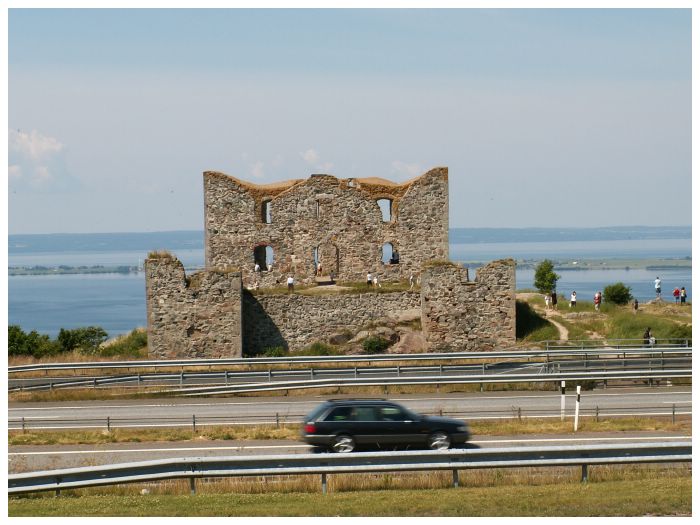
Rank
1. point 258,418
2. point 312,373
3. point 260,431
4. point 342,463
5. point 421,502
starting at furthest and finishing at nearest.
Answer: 1. point 312,373
2. point 258,418
3. point 260,431
4. point 342,463
5. point 421,502

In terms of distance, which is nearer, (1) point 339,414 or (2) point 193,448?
(1) point 339,414

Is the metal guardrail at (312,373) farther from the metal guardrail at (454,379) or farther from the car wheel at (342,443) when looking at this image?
the car wheel at (342,443)

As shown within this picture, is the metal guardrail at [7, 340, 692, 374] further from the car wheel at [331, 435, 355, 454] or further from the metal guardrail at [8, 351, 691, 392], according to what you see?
the car wheel at [331, 435, 355, 454]

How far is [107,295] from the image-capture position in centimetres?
16238

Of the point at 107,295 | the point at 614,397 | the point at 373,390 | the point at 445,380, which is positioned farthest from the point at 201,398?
the point at 107,295

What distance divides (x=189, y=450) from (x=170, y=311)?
17.1 meters

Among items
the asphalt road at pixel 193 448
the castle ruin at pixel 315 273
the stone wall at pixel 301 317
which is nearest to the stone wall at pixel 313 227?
the castle ruin at pixel 315 273

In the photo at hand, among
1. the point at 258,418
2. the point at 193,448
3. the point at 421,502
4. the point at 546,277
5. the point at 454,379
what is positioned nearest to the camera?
the point at 421,502

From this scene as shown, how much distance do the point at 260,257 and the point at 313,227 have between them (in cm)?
290

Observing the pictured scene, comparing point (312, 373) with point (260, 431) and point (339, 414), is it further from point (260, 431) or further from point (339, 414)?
point (339, 414)

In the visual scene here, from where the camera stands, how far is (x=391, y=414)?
964 inches

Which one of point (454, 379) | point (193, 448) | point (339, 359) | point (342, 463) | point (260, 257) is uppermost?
point (260, 257)

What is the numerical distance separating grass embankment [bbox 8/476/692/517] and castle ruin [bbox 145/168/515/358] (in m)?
21.9

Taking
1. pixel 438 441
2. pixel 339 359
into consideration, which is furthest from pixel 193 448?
pixel 339 359
